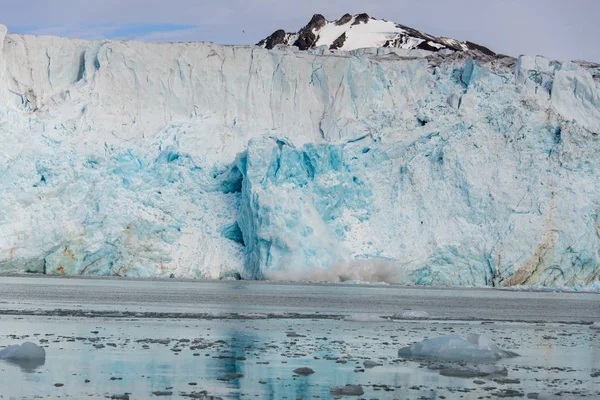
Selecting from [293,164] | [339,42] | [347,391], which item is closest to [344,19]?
[339,42]

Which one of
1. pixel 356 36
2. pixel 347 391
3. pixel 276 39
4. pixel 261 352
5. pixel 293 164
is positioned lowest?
pixel 347 391

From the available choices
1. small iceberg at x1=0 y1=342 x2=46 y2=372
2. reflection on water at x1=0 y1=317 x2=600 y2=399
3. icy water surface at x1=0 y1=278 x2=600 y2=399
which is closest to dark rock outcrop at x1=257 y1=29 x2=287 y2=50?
icy water surface at x1=0 y1=278 x2=600 y2=399

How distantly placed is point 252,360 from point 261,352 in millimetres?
863

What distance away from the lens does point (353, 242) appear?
3123 cm

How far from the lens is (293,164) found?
31078mm

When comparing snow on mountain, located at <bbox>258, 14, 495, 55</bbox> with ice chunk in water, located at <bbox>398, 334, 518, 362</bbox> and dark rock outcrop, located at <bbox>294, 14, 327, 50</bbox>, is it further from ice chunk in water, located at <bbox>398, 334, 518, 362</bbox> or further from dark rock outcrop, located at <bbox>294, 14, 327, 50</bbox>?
ice chunk in water, located at <bbox>398, 334, 518, 362</bbox>

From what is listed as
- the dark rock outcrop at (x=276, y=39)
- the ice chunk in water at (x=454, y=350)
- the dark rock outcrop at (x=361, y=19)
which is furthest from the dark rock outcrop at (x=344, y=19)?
the ice chunk in water at (x=454, y=350)

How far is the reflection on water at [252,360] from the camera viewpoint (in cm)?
857

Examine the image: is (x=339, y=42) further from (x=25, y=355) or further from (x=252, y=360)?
(x=25, y=355)

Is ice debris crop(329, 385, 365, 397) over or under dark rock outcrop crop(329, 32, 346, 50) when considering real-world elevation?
under

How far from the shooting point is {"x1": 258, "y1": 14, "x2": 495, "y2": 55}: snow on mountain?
47.6 metres

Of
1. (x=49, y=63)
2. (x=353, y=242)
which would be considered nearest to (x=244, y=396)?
(x=353, y=242)

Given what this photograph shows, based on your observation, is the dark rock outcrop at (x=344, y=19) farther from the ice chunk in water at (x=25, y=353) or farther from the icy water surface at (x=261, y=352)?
the ice chunk in water at (x=25, y=353)

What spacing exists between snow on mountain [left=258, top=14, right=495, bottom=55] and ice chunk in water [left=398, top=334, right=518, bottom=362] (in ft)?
119
